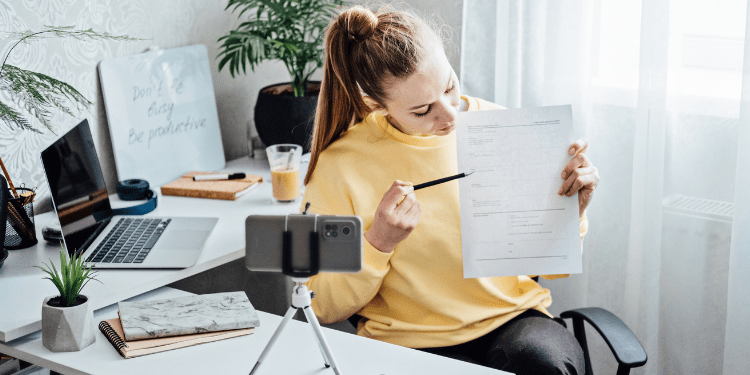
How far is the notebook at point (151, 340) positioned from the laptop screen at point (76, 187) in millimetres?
265

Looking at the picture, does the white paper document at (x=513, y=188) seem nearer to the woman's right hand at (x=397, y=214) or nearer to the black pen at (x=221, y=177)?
the woman's right hand at (x=397, y=214)

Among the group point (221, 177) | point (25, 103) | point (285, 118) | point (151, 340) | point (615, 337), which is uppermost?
point (25, 103)

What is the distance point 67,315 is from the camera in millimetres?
1032

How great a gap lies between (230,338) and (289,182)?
0.62 m

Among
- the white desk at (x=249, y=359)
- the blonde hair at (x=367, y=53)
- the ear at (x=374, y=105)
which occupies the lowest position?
the white desk at (x=249, y=359)

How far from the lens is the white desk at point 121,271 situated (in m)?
1.14

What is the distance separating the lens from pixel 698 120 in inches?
60.2

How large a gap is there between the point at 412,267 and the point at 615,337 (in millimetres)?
400

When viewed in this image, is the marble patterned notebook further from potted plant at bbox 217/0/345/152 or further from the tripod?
potted plant at bbox 217/0/345/152

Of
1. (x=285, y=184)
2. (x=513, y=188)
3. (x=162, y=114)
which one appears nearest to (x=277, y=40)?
(x=162, y=114)

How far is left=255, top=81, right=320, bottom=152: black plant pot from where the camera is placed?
192cm

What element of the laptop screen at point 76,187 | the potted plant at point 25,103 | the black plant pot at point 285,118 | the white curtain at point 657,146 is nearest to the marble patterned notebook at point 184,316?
the laptop screen at point 76,187

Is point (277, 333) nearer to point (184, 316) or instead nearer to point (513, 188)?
point (184, 316)

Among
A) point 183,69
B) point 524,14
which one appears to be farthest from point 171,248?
point 524,14
